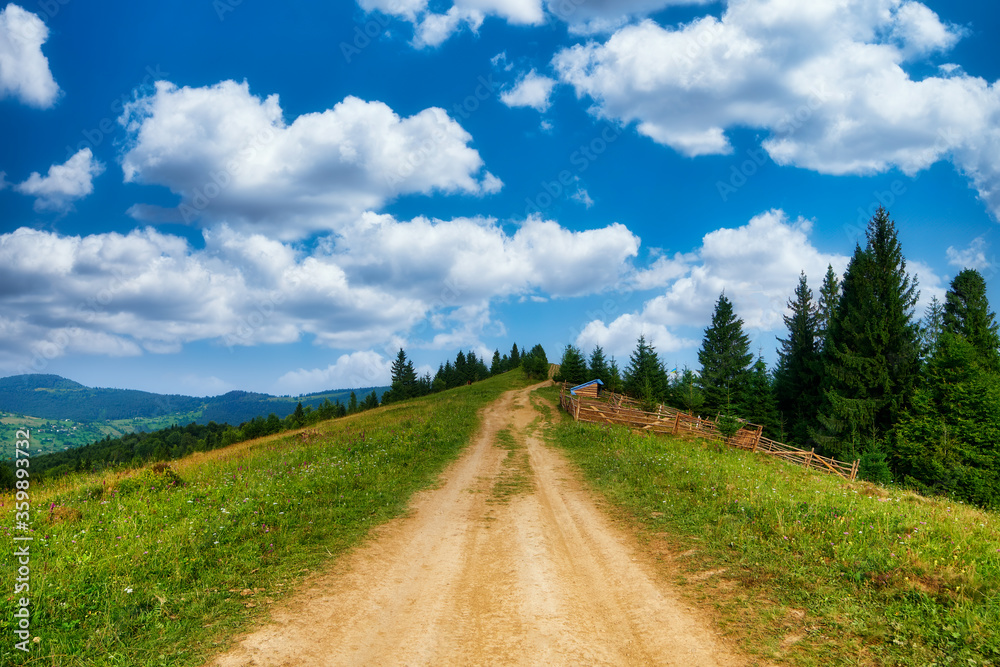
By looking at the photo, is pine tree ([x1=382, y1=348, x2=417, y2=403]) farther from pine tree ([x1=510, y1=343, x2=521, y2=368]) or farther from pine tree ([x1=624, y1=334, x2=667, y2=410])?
pine tree ([x1=624, y1=334, x2=667, y2=410])

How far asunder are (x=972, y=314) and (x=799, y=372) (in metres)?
14.7

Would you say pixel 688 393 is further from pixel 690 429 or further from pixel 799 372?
pixel 690 429

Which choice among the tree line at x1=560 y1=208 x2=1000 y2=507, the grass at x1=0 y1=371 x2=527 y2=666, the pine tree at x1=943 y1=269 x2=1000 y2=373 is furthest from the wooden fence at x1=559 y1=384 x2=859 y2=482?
the pine tree at x1=943 y1=269 x2=1000 y2=373

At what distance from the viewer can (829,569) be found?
283 inches

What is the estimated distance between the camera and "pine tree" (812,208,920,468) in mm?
37125

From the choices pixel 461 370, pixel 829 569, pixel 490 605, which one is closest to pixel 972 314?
pixel 829 569

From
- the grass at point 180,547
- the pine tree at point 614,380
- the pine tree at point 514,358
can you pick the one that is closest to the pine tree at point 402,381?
the pine tree at point 514,358

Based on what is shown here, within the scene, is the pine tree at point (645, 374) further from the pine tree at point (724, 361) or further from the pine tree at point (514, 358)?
the pine tree at point (514, 358)

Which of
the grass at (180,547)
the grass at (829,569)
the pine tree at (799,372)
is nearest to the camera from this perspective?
the grass at (829,569)

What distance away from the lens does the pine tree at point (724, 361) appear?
51.4 metres

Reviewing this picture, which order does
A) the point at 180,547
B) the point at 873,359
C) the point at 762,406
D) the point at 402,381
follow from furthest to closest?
the point at 402,381 → the point at 762,406 → the point at 873,359 → the point at 180,547

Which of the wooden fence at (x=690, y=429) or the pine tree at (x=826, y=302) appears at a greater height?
the pine tree at (x=826, y=302)

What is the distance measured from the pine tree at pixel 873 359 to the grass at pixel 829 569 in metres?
30.8

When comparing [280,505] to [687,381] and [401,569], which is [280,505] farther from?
[687,381]
